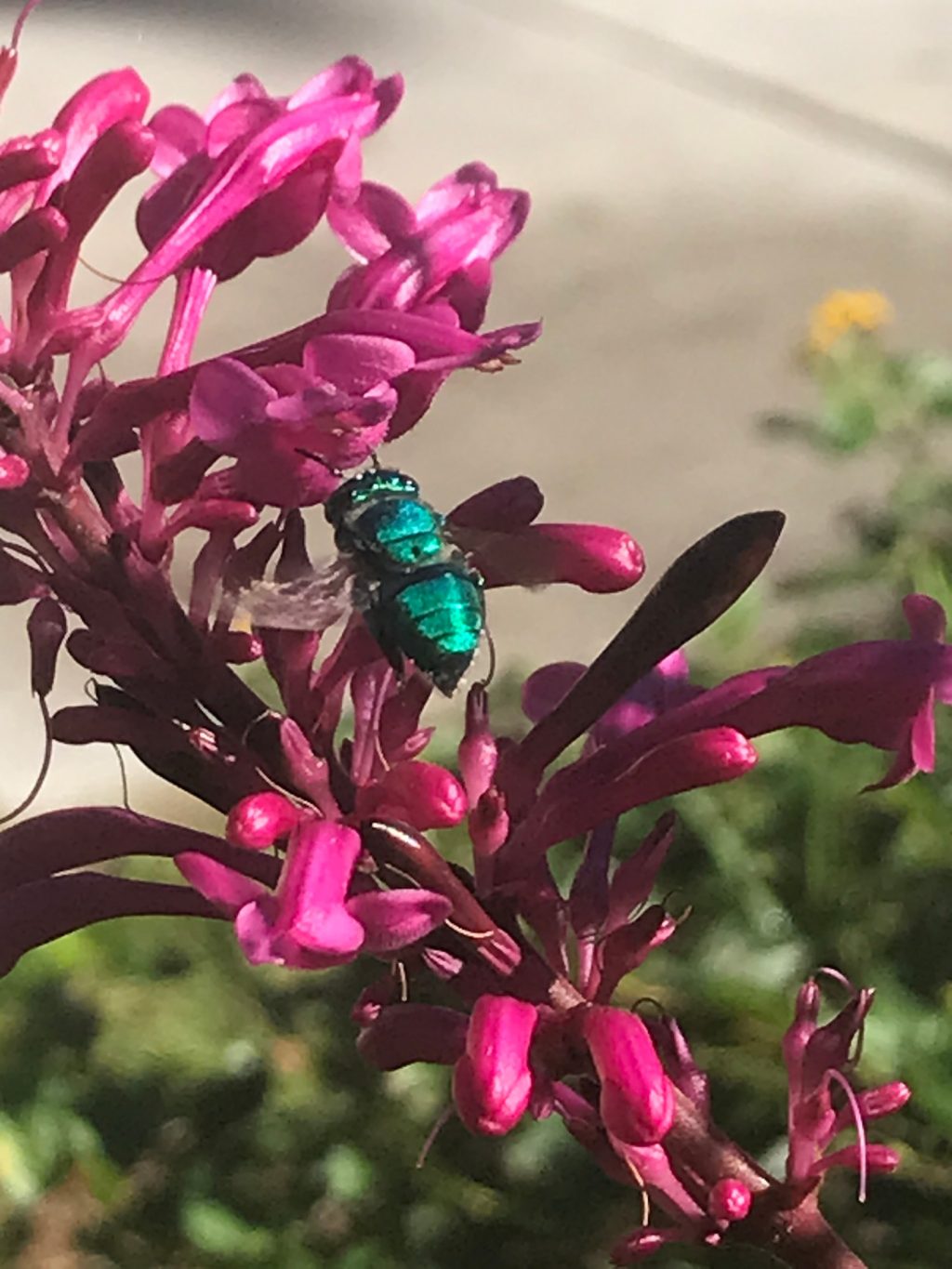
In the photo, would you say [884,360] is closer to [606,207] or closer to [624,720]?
[624,720]

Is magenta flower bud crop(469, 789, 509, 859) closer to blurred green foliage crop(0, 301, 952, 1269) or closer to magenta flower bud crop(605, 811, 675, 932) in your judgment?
magenta flower bud crop(605, 811, 675, 932)

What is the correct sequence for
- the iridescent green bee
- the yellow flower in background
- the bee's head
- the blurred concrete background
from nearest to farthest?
the iridescent green bee, the bee's head, the yellow flower in background, the blurred concrete background

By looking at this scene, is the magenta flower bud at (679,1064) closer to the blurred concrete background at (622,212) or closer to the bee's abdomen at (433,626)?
the bee's abdomen at (433,626)

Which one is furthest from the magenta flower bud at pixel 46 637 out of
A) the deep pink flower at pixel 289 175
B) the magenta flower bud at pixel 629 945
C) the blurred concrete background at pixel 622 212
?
the blurred concrete background at pixel 622 212

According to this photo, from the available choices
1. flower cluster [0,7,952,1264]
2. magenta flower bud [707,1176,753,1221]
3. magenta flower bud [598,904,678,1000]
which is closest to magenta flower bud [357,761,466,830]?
flower cluster [0,7,952,1264]

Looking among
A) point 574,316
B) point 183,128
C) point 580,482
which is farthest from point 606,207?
point 183,128

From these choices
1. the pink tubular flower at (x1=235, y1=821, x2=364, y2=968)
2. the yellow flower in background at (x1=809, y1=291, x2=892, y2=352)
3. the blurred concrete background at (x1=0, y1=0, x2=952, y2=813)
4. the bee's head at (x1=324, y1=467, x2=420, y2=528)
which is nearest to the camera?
the pink tubular flower at (x1=235, y1=821, x2=364, y2=968)
